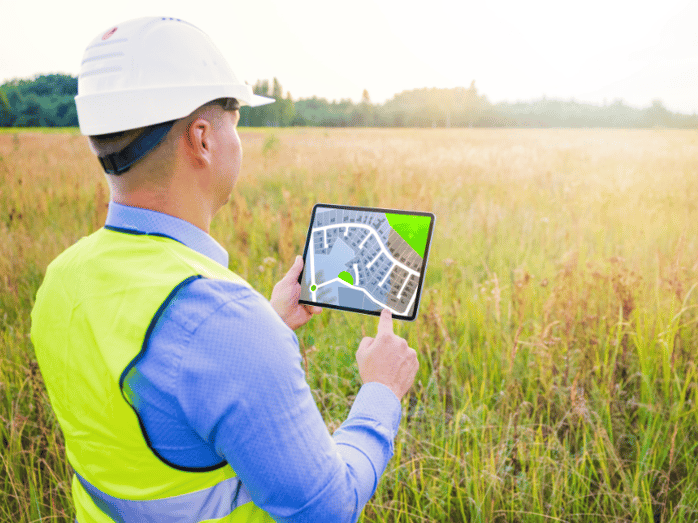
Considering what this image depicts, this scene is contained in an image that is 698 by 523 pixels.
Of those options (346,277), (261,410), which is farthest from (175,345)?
(346,277)

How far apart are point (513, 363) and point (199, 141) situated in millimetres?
2182

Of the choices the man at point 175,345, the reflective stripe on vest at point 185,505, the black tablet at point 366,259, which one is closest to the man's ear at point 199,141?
the man at point 175,345

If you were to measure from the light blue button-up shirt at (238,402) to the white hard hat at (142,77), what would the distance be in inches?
15.3

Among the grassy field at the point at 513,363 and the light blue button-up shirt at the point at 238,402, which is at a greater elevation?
the light blue button-up shirt at the point at 238,402

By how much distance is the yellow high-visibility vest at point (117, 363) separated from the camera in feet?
2.49

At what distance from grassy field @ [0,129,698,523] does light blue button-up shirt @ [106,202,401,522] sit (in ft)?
3.67

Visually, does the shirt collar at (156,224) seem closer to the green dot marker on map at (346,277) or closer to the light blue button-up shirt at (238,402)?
the light blue button-up shirt at (238,402)

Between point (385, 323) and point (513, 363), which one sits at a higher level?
point (385, 323)

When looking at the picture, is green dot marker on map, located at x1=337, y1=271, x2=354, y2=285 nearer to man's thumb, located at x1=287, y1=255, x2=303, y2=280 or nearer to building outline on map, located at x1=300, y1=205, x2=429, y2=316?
building outline on map, located at x1=300, y1=205, x2=429, y2=316

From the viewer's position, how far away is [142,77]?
89 cm

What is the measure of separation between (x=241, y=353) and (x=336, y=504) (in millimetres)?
349

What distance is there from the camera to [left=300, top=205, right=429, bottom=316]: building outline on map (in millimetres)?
1358

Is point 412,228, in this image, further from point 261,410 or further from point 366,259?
point 261,410

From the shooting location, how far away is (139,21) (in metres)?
0.92
